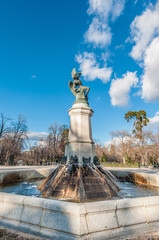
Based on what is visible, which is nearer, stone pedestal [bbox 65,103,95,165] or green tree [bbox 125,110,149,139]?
stone pedestal [bbox 65,103,95,165]

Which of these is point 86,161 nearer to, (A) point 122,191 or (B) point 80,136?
(B) point 80,136

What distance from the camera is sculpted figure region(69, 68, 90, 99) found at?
29.8 feet

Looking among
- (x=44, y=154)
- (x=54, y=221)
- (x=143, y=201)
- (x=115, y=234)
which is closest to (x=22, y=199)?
(x=54, y=221)

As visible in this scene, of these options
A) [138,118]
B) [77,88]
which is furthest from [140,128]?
[77,88]

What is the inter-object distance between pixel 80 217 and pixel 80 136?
16.6 ft

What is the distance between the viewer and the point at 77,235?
2648mm

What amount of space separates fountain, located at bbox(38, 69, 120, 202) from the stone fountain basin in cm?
239

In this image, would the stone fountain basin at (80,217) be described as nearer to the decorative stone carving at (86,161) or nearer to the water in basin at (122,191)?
the water in basin at (122,191)

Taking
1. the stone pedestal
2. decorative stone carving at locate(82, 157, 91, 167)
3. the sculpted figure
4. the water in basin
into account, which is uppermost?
the sculpted figure

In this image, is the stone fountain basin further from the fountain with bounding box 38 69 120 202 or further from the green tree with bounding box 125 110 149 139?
the green tree with bounding box 125 110 149 139

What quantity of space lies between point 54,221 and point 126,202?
1.67m

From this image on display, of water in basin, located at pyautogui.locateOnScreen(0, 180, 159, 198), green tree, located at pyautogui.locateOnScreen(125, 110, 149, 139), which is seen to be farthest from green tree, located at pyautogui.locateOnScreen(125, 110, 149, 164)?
water in basin, located at pyautogui.locateOnScreen(0, 180, 159, 198)

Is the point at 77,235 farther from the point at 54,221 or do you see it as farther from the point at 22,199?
the point at 22,199

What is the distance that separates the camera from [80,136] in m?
7.68
